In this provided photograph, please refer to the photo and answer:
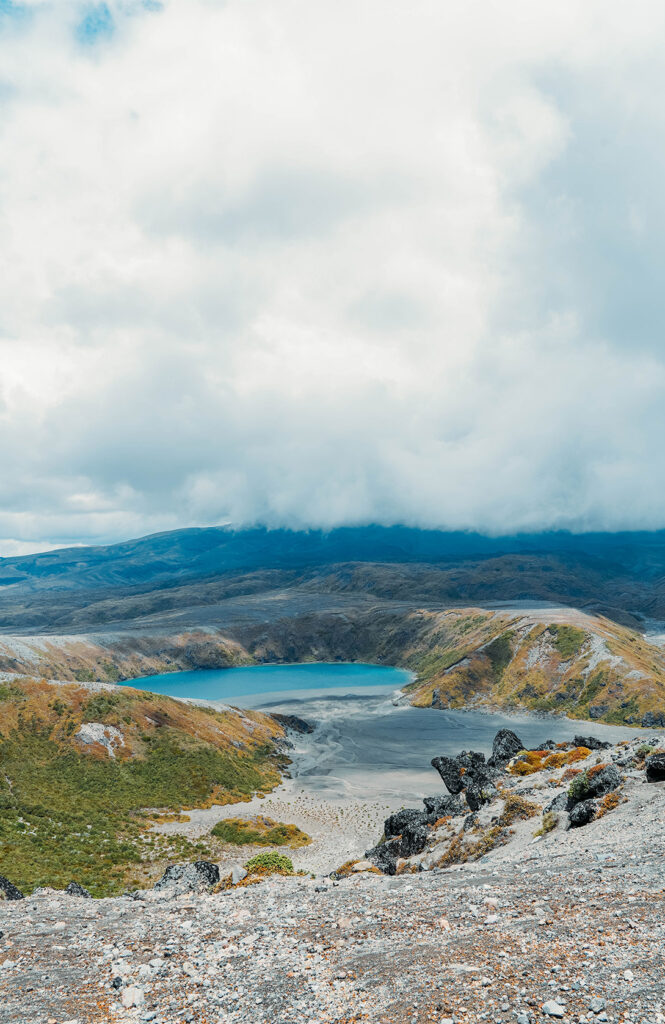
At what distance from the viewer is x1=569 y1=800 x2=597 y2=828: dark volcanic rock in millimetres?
24234

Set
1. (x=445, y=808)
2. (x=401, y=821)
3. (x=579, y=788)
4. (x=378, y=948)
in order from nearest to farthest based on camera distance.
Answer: (x=378, y=948) → (x=579, y=788) → (x=445, y=808) → (x=401, y=821)

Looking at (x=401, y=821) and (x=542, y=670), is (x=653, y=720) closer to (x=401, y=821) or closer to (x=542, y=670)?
(x=542, y=670)

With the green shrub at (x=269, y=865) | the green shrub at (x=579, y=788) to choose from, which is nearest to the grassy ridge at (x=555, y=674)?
the green shrub at (x=579, y=788)

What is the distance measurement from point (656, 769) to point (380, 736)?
10030 centimetres

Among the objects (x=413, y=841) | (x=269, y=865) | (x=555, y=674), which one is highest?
(x=413, y=841)

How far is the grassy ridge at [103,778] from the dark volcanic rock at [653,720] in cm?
8267

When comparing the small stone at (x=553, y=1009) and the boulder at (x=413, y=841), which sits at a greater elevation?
the small stone at (x=553, y=1009)

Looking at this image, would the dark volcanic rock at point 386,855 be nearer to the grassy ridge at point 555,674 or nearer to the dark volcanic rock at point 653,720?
the dark volcanic rock at point 653,720

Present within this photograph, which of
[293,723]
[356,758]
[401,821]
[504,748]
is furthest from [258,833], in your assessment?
[293,723]

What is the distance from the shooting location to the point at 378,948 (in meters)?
12.5

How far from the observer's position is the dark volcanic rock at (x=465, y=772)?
37.8 metres

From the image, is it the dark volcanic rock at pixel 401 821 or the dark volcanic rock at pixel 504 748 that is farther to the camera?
the dark volcanic rock at pixel 504 748

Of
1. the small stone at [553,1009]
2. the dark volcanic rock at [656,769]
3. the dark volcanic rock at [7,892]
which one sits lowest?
the dark volcanic rock at [7,892]

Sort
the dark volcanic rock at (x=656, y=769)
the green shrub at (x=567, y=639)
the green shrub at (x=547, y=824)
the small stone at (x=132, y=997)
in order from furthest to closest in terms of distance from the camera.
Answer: the green shrub at (x=567, y=639)
the dark volcanic rock at (x=656, y=769)
the green shrub at (x=547, y=824)
the small stone at (x=132, y=997)
